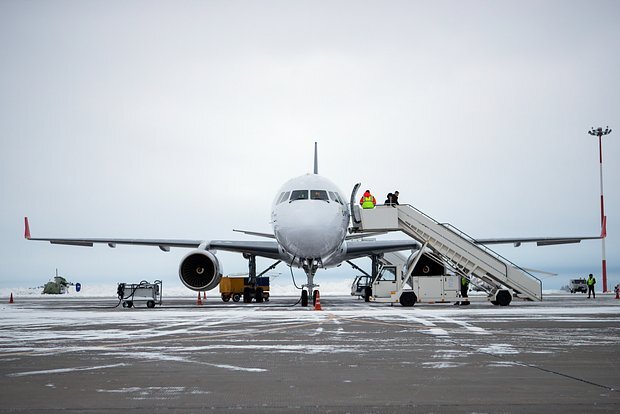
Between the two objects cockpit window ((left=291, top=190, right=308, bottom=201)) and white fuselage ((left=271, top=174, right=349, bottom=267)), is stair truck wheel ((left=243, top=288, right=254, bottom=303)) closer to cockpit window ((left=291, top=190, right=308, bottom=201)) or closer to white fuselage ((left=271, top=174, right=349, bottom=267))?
white fuselage ((left=271, top=174, right=349, bottom=267))

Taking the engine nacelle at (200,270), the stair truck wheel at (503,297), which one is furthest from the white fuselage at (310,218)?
the stair truck wheel at (503,297)

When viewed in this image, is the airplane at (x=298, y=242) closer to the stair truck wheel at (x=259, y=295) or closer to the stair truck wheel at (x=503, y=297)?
the stair truck wheel at (x=259, y=295)

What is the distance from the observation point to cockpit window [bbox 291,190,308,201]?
2387 cm

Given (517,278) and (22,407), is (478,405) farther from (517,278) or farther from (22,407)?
(517,278)

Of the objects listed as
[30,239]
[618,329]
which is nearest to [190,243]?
[30,239]

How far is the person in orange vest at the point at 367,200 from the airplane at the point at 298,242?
2.87 ft

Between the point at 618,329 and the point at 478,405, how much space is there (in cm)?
813

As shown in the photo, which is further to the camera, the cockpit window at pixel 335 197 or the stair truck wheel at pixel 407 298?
the cockpit window at pixel 335 197

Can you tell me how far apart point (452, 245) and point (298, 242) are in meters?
5.38

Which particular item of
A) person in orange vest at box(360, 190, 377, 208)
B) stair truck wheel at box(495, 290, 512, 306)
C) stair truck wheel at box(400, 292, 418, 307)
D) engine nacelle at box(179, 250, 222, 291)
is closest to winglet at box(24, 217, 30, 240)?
engine nacelle at box(179, 250, 222, 291)

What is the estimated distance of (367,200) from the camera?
23.9 m

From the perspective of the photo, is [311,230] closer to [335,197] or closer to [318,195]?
[318,195]

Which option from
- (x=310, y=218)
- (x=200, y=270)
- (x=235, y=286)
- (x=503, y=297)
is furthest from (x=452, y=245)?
(x=235, y=286)

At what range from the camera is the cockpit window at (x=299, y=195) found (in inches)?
940
